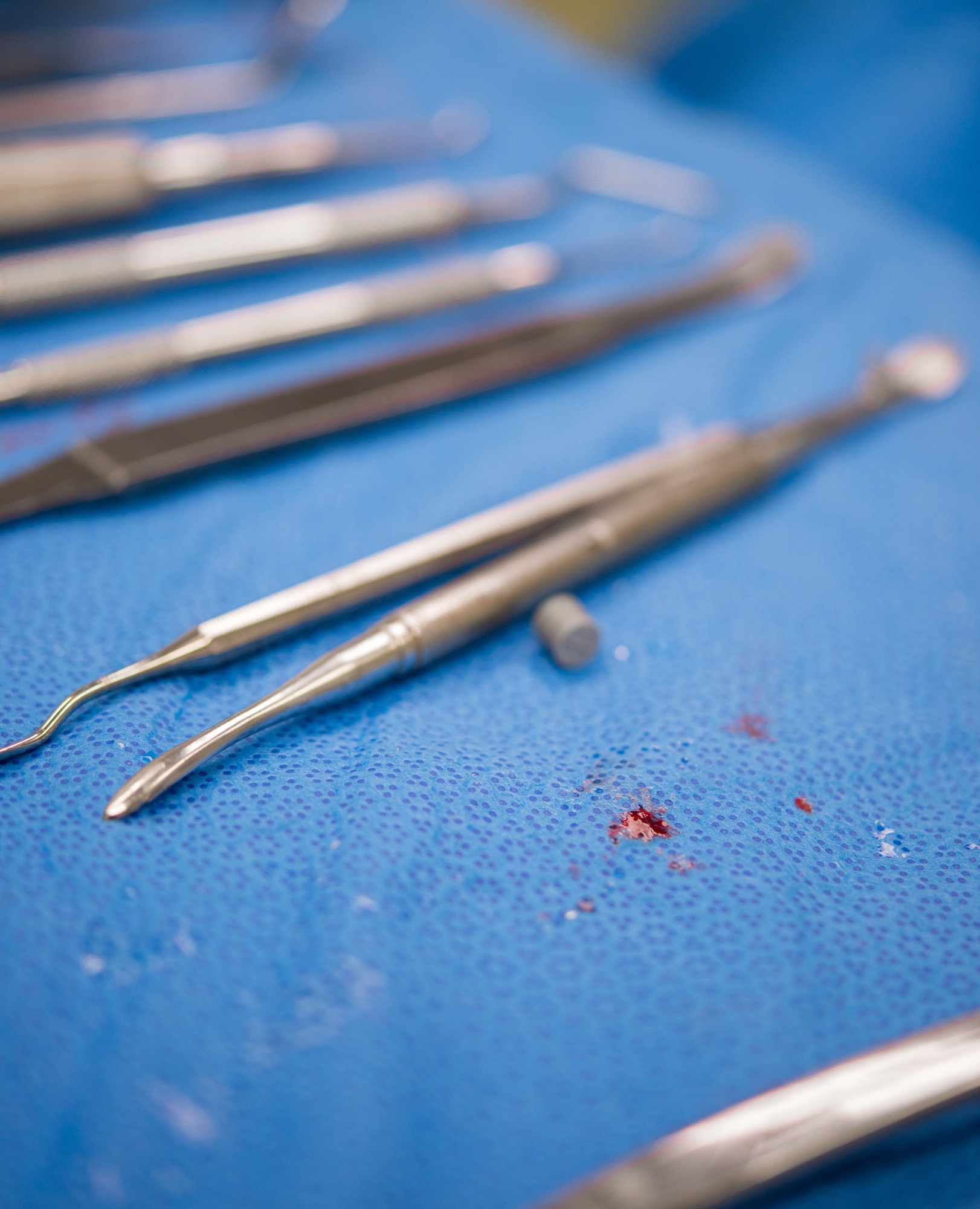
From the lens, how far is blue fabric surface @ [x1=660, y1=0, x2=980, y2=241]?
4.03 feet

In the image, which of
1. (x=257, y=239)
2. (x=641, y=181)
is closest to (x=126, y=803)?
(x=257, y=239)

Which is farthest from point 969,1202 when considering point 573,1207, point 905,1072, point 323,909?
point 323,909

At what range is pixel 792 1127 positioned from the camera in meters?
0.37

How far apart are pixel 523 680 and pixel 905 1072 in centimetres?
29

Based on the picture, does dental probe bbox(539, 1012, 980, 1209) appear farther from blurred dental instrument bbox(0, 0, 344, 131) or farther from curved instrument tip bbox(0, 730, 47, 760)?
blurred dental instrument bbox(0, 0, 344, 131)

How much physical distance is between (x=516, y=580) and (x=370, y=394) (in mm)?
261

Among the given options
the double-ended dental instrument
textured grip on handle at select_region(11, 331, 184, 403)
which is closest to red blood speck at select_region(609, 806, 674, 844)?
the double-ended dental instrument

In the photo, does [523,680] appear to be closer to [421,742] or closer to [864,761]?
[421,742]

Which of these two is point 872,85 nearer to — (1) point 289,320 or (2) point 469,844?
(1) point 289,320

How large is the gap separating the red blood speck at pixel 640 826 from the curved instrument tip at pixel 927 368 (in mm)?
548

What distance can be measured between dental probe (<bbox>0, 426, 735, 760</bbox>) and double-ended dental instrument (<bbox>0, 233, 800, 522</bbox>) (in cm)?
13

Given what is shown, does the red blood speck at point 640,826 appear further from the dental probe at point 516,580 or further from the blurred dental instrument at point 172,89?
the blurred dental instrument at point 172,89

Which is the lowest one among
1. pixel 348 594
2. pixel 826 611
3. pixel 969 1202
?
pixel 969 1202

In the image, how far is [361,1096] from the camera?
0.39 metres
